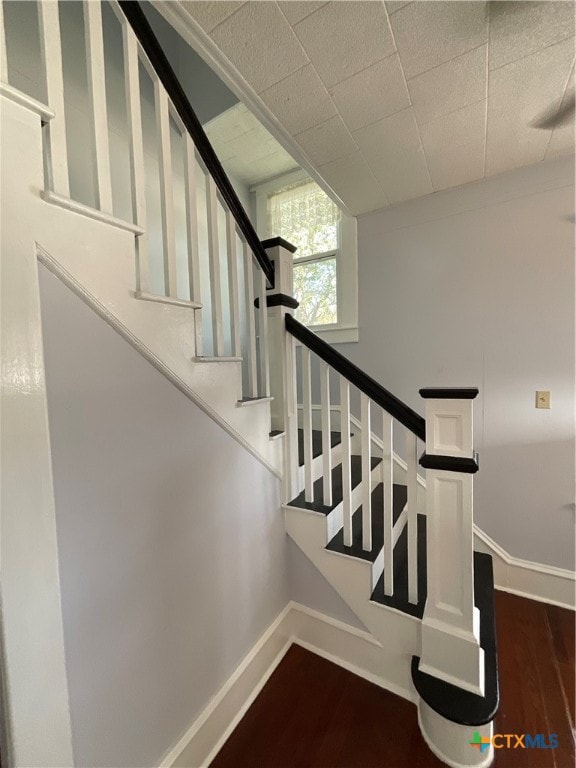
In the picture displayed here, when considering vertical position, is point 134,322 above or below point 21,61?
below

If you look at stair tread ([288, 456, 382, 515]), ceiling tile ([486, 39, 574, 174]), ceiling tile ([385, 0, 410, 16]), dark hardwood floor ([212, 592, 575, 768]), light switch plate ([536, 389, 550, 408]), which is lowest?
dark hardwood floor ([212, 592, 575, 768])

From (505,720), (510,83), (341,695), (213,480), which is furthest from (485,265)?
(341,695)

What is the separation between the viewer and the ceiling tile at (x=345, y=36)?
101 cm

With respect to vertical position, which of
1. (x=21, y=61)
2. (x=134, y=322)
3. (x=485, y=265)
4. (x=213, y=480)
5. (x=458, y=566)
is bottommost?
(x=458, y=566)

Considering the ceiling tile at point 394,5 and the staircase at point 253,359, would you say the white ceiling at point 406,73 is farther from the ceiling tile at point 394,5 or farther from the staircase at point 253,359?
the staircase at point 253,359

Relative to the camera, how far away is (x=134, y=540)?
904 millimetres

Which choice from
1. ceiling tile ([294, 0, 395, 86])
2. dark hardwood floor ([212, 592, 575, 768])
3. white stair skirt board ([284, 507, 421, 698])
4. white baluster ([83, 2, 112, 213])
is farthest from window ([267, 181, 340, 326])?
dark hardwood floor ([212, 592, 575, 768])

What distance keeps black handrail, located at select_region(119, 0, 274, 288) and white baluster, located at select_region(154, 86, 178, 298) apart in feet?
0.14

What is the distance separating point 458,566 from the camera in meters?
1.12

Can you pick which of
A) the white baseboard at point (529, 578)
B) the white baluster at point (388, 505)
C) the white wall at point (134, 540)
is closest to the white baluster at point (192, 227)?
the white wall at point (134, 540)

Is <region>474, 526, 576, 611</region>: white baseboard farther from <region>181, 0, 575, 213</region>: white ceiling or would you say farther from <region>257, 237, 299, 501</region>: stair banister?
<region>181, 0, 575, 213</region>: white ceiling

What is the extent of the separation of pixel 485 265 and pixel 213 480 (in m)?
2.05

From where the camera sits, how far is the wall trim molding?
729 mm

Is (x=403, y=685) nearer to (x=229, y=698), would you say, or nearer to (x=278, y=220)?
(x=229, y=698)
